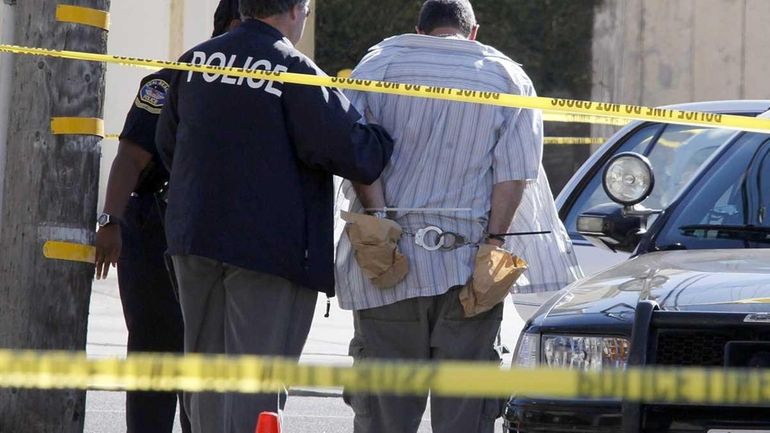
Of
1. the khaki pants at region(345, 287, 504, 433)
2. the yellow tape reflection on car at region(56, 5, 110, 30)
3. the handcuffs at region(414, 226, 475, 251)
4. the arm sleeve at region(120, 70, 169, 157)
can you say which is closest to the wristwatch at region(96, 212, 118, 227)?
the arm sleeve at region(120, 70, 169, 157)

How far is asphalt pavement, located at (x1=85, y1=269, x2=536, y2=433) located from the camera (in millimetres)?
7773

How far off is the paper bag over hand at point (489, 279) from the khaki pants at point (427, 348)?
66 millimetres

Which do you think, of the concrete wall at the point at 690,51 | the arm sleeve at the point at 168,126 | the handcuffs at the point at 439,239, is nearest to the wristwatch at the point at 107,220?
the arm sleeve at the point at 168,126

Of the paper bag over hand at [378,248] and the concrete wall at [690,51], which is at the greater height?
the concrete wall at [690,51]

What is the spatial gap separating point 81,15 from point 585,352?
6.50 feet

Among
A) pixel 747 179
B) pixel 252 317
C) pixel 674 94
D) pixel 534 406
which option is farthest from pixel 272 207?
pixel 674 94

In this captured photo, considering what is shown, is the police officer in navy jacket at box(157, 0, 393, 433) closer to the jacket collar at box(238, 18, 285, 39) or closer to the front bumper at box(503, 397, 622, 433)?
the jacket collar at box(238, 18, 285, 39)

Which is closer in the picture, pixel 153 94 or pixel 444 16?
pixel 444 16

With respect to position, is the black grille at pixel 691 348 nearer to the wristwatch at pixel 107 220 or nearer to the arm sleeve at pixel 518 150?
the arm sleeve at pixel 518 150

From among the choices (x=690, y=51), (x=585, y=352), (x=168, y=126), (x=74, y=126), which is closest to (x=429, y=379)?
(x=585, y=352)

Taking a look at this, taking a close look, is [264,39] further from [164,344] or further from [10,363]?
[10,363]

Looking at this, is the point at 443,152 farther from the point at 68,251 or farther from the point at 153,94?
the point at 68,251

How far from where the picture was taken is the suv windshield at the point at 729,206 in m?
5.24

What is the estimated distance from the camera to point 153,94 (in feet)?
17.0
